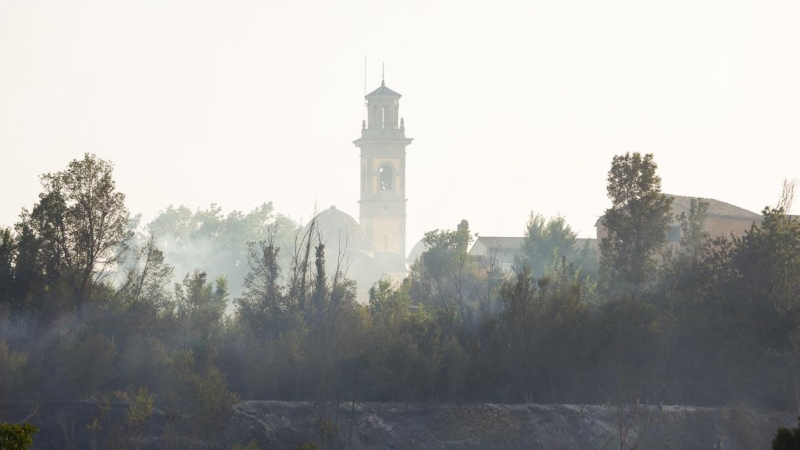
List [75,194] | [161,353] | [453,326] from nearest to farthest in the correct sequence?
[161,353], [75,194], [453,326]

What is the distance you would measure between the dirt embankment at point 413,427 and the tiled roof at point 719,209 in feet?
73.5

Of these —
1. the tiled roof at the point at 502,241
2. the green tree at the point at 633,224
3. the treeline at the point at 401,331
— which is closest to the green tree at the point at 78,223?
the treeline at the point at 401,331

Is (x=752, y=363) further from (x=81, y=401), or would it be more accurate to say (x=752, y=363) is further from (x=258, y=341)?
(x=81, y=401)

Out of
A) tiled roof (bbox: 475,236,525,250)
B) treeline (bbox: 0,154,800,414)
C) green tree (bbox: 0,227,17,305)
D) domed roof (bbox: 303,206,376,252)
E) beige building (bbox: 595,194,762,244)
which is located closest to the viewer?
treeline (bbox: 0,154,800,414)

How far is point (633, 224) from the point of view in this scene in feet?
118

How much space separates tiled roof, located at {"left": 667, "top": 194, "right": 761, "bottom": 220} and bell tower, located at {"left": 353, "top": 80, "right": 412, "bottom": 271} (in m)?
27.6

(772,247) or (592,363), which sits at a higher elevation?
(772,247)

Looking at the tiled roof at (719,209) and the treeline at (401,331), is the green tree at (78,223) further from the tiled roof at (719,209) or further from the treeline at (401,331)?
the tiled roof at (719,209)

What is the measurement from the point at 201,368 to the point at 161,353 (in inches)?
43.7

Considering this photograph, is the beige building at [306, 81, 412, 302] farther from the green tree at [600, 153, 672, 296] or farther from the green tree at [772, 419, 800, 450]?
the green tree at [772, 419, 800, 450]

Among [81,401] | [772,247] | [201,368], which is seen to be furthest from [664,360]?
[81,401]

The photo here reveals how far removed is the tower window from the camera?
260 feet

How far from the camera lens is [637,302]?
32969 mm

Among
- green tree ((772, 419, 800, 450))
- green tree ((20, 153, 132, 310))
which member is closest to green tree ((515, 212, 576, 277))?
green tree ((20, 153, 132, 310))
